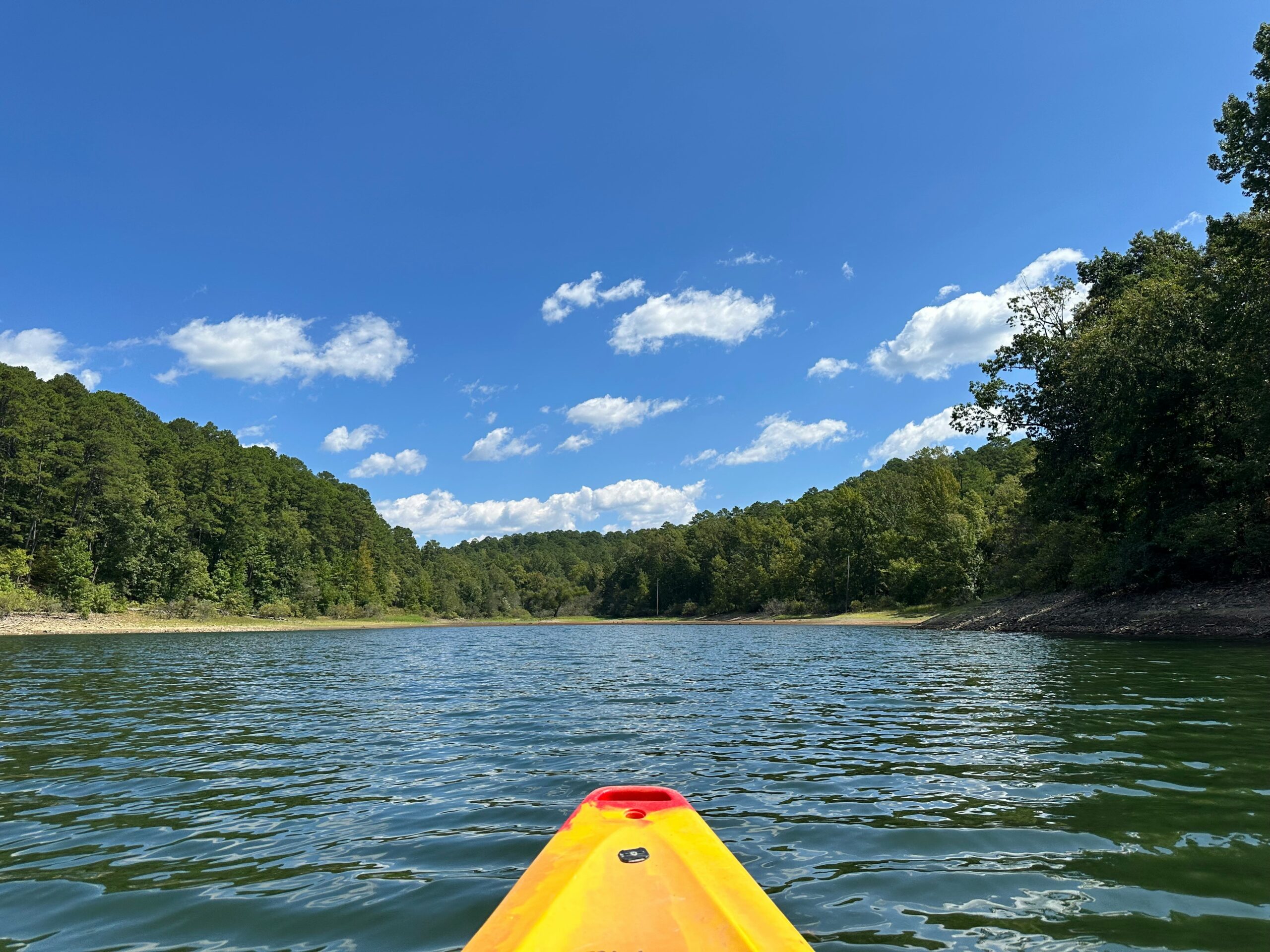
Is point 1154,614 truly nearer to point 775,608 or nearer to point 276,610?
point 775,608

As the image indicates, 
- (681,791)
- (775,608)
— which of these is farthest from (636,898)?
(775,608)

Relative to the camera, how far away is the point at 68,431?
235ft

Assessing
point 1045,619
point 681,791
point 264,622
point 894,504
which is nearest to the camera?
point 681,791

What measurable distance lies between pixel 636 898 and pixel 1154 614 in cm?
3797

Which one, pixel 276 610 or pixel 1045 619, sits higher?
pixel 276 610

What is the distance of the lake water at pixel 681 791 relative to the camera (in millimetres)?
4504

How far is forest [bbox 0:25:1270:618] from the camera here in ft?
99.7

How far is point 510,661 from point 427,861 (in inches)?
933

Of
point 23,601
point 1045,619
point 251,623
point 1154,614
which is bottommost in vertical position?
point 1045,619

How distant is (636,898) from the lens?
374 centimetres

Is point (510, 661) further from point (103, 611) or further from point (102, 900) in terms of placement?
point (103, 611)

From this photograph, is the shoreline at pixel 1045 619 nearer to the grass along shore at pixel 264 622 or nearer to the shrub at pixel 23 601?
the grass along shore at pixel 264 622

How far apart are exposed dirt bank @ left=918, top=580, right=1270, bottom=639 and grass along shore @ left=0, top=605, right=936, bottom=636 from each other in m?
13.4

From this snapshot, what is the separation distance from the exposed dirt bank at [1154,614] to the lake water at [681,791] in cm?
1402
